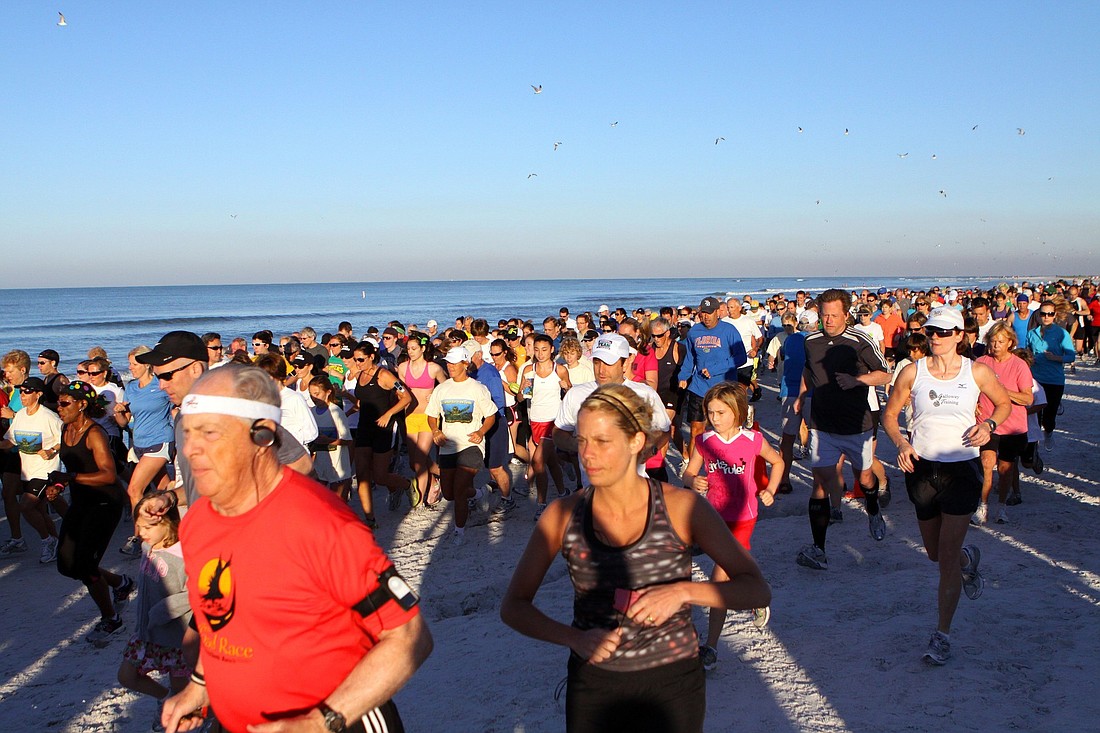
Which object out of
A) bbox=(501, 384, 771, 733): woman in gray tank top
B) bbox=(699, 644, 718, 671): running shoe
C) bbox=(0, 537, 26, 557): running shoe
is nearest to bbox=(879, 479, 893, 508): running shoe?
bbox=(699, 644, 718, 671): running shoe

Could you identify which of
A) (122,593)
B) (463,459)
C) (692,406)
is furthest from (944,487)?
(122,593)

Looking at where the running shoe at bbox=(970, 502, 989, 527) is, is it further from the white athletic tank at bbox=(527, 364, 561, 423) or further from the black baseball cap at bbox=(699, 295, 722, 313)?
the white athletic tank at bbox=(527, 364, 561, 423)

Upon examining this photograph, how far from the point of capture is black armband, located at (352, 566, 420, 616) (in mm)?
1903

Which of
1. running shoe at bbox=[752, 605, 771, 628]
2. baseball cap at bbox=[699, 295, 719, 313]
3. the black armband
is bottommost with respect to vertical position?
running shoe at bbox=[752, 605, 771, 628]

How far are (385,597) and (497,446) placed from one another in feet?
19.8

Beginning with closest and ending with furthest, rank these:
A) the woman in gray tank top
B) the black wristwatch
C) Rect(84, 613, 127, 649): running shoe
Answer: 1. the black wristwatch
2. the woman in gray tank top
3. Rect(84, 613, 127, 649): running shoe

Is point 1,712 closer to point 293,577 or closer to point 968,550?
point 293,577

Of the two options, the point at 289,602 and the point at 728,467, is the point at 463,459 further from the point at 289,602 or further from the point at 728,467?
the point at 289,602

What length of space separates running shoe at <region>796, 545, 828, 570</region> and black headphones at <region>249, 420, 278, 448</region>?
4895 mm

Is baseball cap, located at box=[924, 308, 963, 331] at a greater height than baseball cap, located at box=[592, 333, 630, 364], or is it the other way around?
baseball cap, located at box=[924, 308, 963, 331]

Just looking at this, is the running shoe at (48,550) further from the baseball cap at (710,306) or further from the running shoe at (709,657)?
the baseball cap at (710,306)

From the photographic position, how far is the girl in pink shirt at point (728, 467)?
4562 millimetres

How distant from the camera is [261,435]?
206 centimetres

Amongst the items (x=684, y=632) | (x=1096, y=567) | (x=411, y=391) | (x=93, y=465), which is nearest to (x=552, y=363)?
(x=411, y=391)
